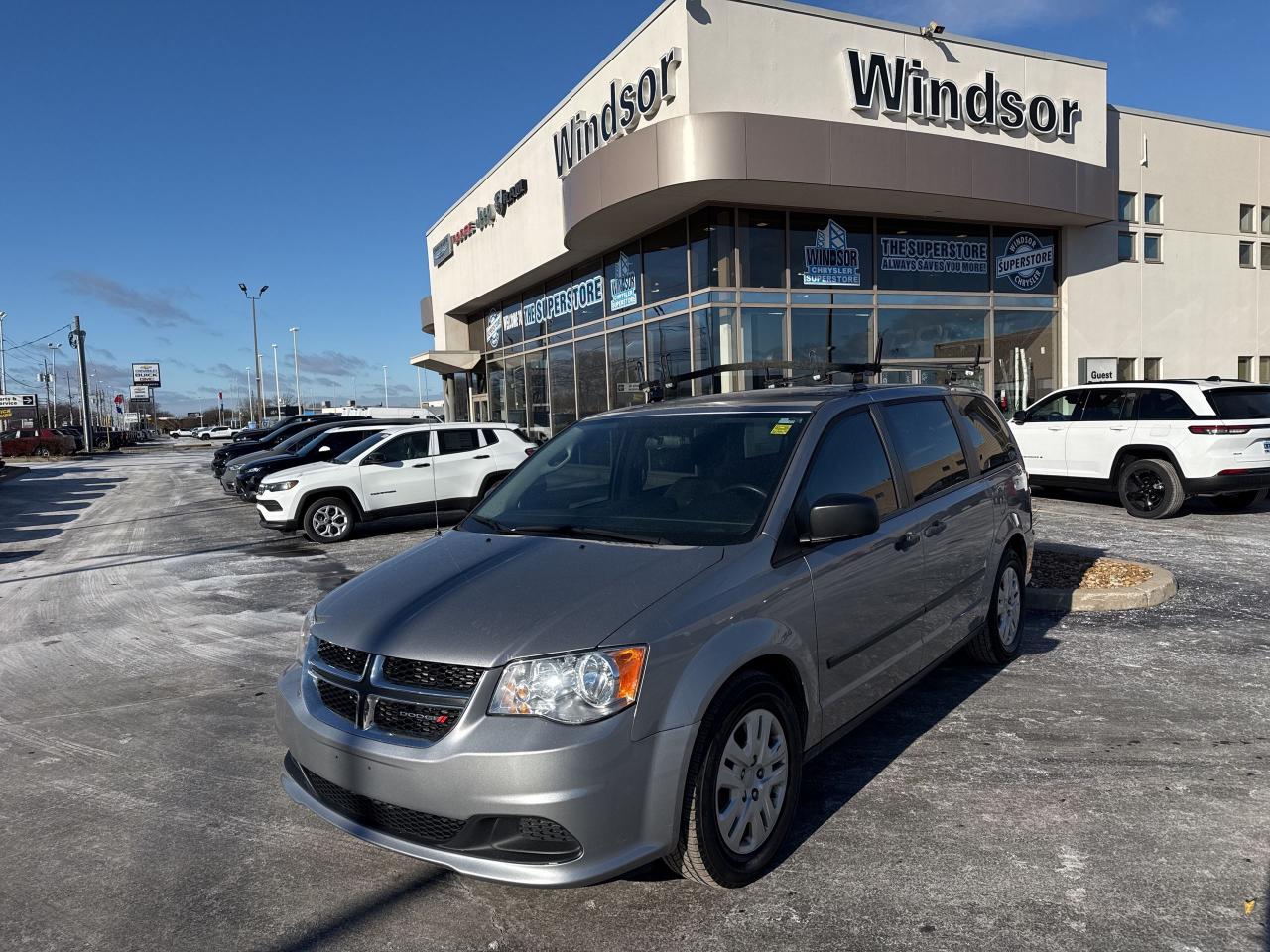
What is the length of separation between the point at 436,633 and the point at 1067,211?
18.3m

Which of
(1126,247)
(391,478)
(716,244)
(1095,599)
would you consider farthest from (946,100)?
(1095,599)

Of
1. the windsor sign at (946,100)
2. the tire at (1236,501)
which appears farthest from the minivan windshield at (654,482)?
the windsor sign at (946,100)

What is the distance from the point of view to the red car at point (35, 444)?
47.7 meters

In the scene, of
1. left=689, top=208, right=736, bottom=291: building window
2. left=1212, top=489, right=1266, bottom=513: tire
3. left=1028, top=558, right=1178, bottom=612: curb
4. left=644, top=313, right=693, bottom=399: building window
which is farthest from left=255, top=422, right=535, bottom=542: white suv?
left=1212, top=489, right=1266, bottom=513: tire

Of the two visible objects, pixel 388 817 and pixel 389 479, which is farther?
pixel 389 479

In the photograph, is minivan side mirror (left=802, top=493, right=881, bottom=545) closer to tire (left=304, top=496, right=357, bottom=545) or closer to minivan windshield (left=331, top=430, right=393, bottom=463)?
tire (left=304, top=496, right=357, bottom=545)

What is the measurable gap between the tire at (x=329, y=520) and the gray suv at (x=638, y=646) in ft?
27.3

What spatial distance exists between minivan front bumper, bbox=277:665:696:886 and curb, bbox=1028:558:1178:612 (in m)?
5.00

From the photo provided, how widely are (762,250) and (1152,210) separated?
10175 millimetres

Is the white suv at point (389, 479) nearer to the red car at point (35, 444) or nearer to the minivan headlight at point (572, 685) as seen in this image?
the minivan headlight at point (572, 685)

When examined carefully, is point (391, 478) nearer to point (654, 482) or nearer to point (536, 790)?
point (654, 482)

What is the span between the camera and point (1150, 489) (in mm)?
11188

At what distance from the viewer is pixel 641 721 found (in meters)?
2.71

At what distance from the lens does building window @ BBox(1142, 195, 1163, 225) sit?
20078 millimetres
